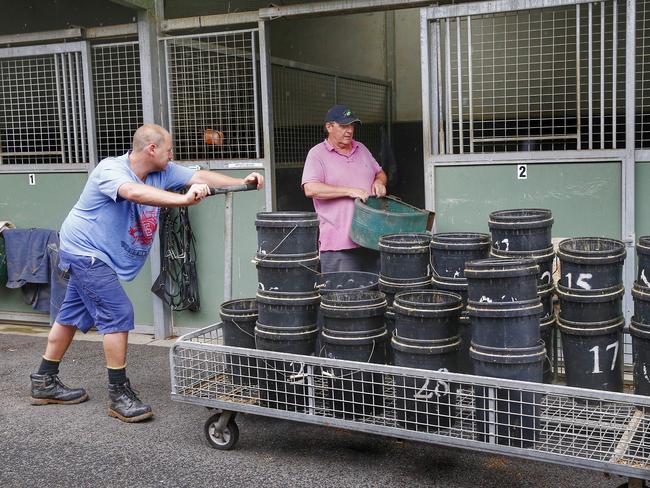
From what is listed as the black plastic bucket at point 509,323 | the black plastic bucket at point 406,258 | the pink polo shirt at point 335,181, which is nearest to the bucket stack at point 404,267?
the black plastic bucket at point 406,258

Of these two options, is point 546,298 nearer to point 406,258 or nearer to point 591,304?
point 591,304

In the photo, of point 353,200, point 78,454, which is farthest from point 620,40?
point 78,454

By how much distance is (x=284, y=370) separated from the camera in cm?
409

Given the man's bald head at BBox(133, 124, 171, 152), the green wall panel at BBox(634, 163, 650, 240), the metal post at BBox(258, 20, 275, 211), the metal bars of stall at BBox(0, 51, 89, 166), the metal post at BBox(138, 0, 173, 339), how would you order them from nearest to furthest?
the man's bald head at BBox(133, 124, 171, 152), the green wall panel at BBox(634, 163, 650, 240), the metal post at BBox(258, 20, 275, 211), the metal post at BBox(138, 0, 173, 339), the metal bars of stall at BBox(0, 51, 89, 166)

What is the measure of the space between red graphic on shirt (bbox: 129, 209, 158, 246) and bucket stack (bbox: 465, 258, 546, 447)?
2203 mm

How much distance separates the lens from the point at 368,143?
917cm

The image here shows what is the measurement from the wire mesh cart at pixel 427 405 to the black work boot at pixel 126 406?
1.89ft

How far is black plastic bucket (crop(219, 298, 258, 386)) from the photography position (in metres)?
4.34

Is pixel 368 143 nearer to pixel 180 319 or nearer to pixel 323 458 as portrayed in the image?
pixel 180 319

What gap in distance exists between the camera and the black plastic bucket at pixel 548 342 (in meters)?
4.14

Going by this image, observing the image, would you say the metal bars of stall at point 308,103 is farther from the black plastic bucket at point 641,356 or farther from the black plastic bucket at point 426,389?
the black plastic bucket at point 641,356

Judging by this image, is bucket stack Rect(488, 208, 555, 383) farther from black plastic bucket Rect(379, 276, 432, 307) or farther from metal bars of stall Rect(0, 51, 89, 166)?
metal bars of stall Rect(0, 51, 89, 166)

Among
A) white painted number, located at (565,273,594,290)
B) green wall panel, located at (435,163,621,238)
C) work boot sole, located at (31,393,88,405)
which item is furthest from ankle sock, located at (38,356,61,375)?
white painted number, located at (565,273,594,290)

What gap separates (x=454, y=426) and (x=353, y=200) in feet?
6.86
